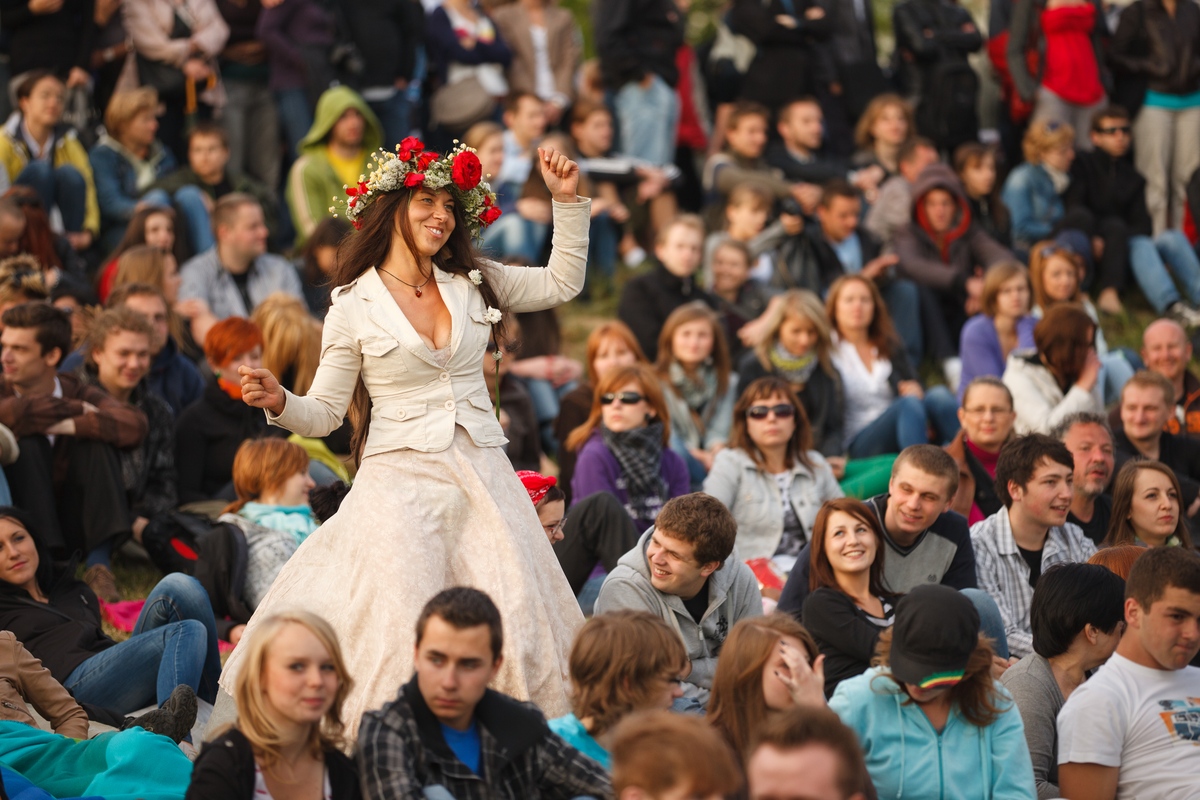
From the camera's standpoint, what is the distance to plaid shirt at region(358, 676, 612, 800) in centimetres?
404

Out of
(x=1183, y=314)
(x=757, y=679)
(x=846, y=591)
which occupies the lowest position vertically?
Answer: (x=846, y=591)

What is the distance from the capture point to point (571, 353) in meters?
10.9

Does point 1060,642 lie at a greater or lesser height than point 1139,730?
greater

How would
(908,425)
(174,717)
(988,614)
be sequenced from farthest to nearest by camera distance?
(908,425) → (988,614) → (174,717)

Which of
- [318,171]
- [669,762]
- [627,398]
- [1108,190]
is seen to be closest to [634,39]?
[318,171]

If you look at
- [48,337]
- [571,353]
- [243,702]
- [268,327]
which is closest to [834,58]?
[571,353]

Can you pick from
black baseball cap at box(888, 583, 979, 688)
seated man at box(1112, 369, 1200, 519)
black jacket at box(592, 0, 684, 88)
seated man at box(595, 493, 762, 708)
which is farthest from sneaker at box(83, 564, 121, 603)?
black jacket at box(592, 0, 684, 88)

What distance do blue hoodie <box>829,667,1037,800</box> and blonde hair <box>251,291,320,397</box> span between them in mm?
4249

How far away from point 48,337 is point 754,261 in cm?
498

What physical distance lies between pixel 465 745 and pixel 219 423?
13.7 ft

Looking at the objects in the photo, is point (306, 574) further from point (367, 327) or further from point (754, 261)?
point (754, 261)

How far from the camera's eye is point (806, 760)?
3.57 meters

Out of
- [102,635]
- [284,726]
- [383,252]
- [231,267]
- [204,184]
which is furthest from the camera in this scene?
[204,184]

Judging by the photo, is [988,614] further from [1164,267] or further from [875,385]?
[1164,267]
